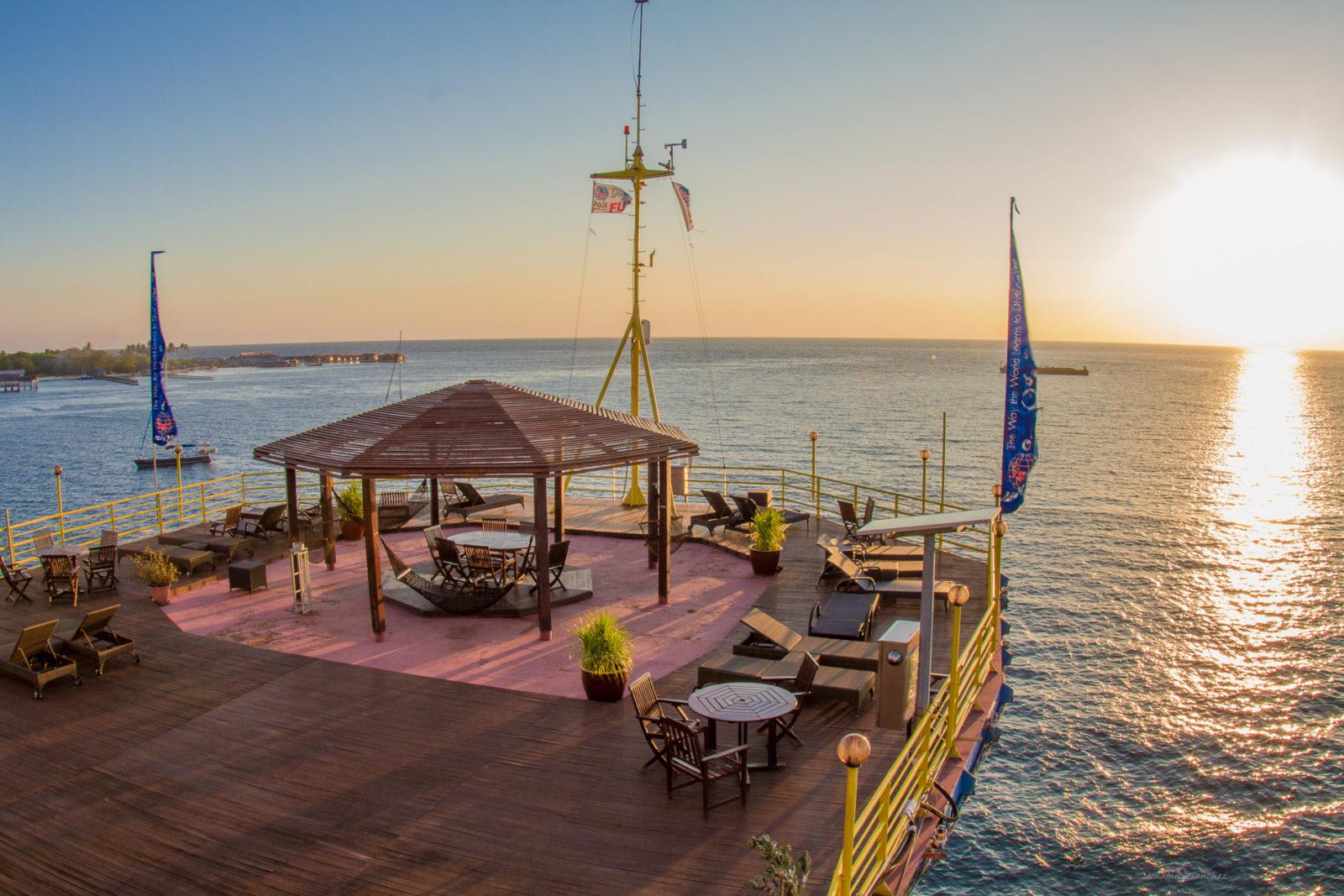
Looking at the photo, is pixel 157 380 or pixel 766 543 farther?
pixel 157 380

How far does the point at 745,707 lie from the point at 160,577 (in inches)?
419

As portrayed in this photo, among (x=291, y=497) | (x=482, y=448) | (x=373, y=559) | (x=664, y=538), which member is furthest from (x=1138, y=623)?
(x=291, y=497)

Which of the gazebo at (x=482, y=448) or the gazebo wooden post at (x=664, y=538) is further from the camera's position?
the gazebo wooden post at (x=664, y=538)

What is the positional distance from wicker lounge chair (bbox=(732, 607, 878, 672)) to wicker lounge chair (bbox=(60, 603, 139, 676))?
7.89 m

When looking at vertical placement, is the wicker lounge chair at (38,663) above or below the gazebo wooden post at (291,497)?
below

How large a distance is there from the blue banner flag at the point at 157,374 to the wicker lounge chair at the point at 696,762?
2538 centimetres

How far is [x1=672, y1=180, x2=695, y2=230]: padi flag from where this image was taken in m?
18.1

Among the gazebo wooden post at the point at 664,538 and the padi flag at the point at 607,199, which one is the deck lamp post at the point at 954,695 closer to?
the gazebo wooden post at the point at 664,538

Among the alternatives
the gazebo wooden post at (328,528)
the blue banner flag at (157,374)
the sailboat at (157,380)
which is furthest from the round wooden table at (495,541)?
the blue banner flag at (157,374)

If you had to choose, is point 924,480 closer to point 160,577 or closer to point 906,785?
point 906,785

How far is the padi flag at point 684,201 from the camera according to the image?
1811cm

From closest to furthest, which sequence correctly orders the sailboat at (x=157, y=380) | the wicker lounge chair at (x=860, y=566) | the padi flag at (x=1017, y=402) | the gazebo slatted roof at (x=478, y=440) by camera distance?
the padi flag at (x=1017, y=402)
the gazebo slatted roof at (x=478, y=440)
the wicker lounge chair at (x=860, y=566)
the sailboat at (x=157, y=380)

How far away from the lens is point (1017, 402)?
10.6 metres

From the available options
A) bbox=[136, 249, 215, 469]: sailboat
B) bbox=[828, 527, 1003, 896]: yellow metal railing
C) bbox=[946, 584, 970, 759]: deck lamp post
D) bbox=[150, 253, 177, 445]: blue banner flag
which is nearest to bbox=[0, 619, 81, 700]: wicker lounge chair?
bbox=[828, 527, 1003, 896]: yellow metal railing
